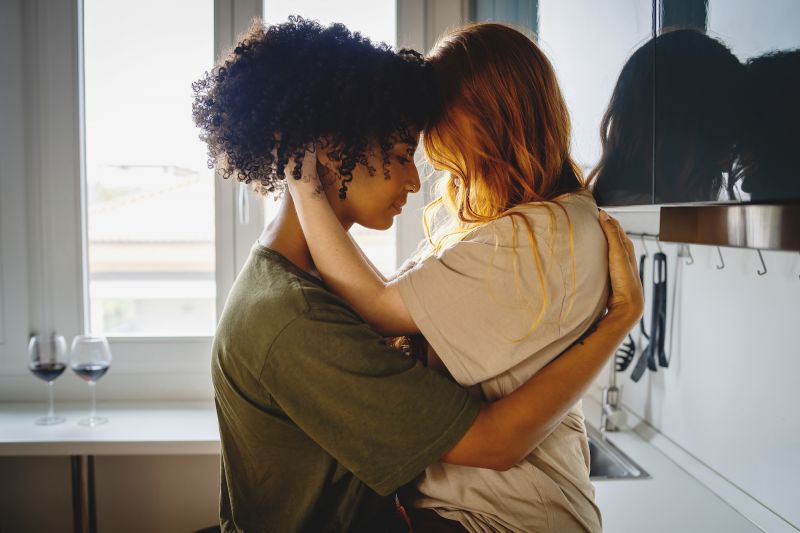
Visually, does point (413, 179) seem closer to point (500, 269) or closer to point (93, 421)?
point (500, 269)

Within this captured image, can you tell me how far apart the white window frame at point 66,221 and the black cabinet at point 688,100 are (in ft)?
4.18

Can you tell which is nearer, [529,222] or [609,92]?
[529,222]

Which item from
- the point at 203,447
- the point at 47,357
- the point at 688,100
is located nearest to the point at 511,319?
the point at 688,100

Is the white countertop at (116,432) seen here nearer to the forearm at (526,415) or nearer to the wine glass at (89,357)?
the wine glass at (89,357)

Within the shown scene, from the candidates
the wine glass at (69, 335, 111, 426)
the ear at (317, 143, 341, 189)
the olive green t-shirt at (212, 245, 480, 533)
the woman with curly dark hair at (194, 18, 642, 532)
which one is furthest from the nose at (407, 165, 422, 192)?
the wine glass at (69, 335, 111, 426)

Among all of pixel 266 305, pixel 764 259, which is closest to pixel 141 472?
pixel 266 305

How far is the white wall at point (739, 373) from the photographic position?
1.23 m

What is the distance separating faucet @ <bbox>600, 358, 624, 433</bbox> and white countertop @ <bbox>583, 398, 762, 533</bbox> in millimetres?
237

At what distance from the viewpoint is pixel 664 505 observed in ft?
4.57

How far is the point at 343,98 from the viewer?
918 mm

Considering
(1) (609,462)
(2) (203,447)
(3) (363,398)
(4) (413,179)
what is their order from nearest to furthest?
(3) (363,398) → (4) (413,179) → (1) (609,462) → (2) (203,447)

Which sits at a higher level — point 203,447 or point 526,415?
point 526,415

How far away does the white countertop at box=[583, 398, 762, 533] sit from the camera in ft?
4.20

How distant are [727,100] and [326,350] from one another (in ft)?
1.82
